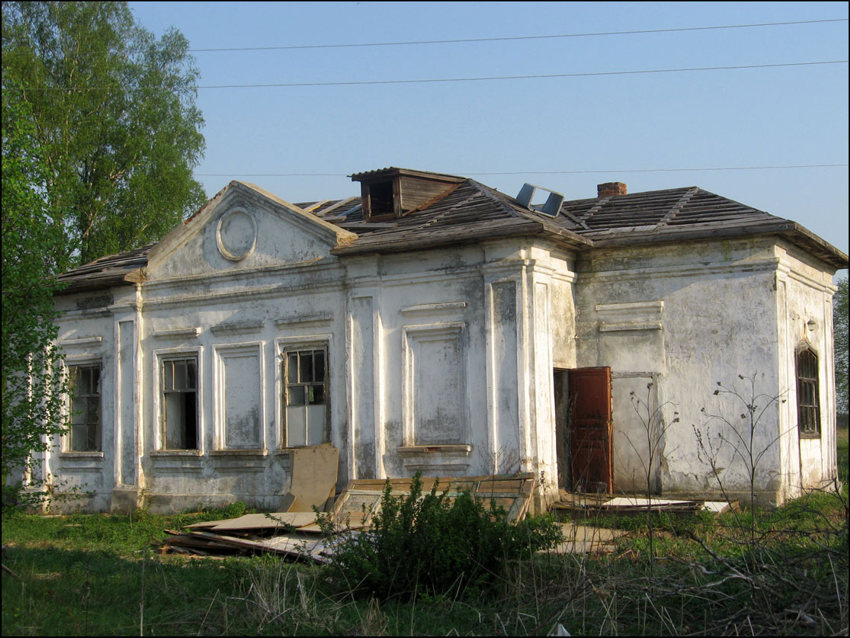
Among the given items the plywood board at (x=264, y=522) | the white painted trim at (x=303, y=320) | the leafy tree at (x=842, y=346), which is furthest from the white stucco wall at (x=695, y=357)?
the leafy tree at (x=842, y=346)

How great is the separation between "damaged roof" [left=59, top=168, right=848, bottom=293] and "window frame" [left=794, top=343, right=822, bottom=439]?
5.50ft

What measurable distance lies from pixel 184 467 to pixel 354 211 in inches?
216

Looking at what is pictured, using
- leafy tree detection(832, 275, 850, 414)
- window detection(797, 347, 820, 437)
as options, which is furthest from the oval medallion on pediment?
leafy tree detection(832, 275, 850, 414)

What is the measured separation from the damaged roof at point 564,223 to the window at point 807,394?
1723 millimetres

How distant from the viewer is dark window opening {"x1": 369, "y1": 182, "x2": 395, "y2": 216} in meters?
16.7

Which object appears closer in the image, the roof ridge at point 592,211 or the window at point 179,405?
the roof ridge at point 592,211

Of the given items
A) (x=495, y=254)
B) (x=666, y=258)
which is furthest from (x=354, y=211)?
(x=666, y=258)

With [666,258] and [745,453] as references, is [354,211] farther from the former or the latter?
[745,453]

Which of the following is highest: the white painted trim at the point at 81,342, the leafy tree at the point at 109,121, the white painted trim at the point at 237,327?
the leafy tree at the point at 109,121

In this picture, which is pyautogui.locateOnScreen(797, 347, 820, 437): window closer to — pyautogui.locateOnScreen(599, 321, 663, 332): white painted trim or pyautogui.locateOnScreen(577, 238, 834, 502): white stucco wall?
pyautogui.locateOnScreen(577, 238, 834, 502): white stucco wall

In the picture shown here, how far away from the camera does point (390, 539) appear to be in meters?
8.76

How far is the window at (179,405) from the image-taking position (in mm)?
16844

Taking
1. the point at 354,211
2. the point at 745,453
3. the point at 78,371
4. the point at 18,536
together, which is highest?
the point at 354,211

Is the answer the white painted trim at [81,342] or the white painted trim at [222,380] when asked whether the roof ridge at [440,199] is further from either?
the white painted trim at [81,342]
